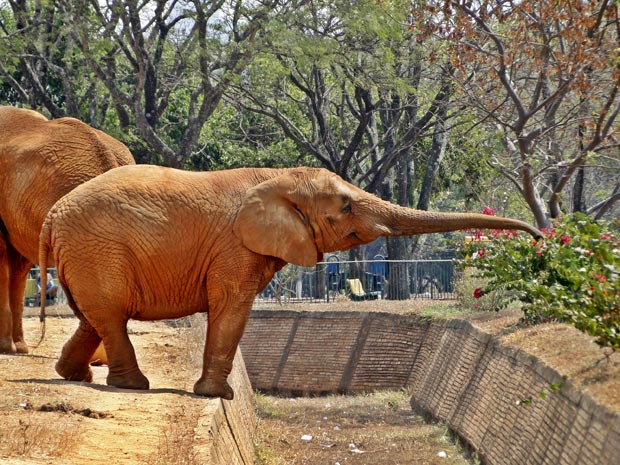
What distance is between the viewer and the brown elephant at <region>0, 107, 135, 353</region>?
536 inches

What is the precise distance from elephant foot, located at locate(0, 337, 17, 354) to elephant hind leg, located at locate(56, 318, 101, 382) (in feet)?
7.20

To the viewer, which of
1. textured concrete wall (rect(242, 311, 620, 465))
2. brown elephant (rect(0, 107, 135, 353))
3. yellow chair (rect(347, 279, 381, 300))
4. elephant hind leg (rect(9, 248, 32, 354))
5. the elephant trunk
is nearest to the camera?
textured concrete wall (rect(242, 311, 620, 465))

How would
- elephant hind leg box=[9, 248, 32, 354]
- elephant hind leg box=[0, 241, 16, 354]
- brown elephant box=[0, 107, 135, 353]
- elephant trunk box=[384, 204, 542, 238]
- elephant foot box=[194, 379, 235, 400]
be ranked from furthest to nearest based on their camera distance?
1. elephant hind leg box=[9, 248, 32, 354]
2. elephant hind leg box=[0, 241, 16, 354]
3. brown elephant box=[0, 107, 135, 353]
4. elephant foot box=[194, 379, 235, 400]
5. elephant trunk box=[384, 204, 542, 238]

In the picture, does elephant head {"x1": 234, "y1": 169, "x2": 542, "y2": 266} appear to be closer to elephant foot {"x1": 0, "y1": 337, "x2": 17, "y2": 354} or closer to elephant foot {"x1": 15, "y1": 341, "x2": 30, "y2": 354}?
elephant foot {"x1": 0, "y1": 337, "x2": 17, "y2": 354}

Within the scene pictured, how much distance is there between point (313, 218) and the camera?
39.0ft

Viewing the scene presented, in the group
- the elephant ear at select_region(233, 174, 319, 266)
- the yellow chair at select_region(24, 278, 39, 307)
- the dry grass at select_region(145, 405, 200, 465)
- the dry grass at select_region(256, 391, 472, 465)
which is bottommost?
the yellow chair at select_region(24, 278, 39, 307)

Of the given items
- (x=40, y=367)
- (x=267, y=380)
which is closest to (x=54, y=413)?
(x=40, y=367)

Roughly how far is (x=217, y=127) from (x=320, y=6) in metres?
11.9

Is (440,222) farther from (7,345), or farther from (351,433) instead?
(351,433)

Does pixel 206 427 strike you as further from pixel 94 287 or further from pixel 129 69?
pixel 129 69

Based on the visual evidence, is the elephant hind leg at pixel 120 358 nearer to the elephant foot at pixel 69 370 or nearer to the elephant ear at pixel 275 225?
the elephant foot at pixel 69 370

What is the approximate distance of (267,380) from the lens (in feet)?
75.5

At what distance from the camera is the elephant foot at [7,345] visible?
14.4 m

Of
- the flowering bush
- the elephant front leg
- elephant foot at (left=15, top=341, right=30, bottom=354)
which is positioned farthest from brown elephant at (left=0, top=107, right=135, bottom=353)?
the flowering bush
